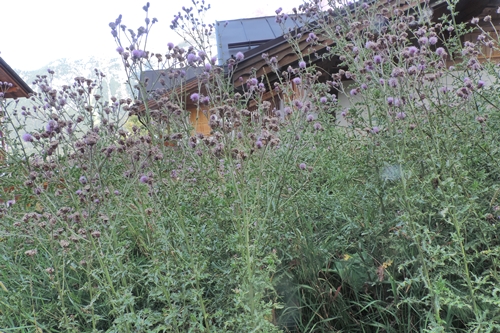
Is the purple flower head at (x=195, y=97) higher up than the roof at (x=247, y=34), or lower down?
lower down

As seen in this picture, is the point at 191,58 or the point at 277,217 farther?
the point at 191,58

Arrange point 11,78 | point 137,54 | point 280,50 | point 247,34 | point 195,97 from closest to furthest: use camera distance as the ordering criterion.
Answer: point 137,54, point 195,97, point 280,50, point 11,78, point 247,34

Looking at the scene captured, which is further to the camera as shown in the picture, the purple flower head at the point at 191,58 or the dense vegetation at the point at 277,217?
the purple flower head at the point at 191,58

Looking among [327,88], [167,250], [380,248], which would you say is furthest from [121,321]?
[327,88]

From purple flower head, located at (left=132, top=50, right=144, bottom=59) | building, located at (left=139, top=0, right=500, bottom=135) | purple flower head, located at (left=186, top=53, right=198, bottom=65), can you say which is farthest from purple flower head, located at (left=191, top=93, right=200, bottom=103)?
building, located at (left=139, top=0, right=500, bottom=135)

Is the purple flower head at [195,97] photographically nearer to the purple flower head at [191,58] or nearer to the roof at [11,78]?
the purple flower head at [191,58]

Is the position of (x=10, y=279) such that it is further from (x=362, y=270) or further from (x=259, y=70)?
(x=259, y=70)

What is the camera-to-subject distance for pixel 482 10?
741 centimetres

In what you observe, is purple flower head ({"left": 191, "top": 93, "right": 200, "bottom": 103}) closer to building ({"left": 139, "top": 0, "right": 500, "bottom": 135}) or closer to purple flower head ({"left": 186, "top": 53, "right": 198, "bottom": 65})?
Result: purple flower head ({"left": 186, "top": 53, "right": 198, "bottom": 65})

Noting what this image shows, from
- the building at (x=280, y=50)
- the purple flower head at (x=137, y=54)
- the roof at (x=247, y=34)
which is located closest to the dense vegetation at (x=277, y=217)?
the purple flower head at (x=137, y=54)

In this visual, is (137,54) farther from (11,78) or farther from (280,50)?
(11,78)

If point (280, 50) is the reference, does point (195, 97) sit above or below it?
below

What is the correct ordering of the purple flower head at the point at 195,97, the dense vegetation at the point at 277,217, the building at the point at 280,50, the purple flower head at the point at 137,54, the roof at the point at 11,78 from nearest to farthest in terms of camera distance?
the dense vegetation at the point at 277,217
the purple flower head at the point at 137,54
the purple flower head at the point at 195,97
the building at the point at 280,50
the roof at the point at 11,78

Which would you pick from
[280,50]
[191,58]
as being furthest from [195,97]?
[280,50]
